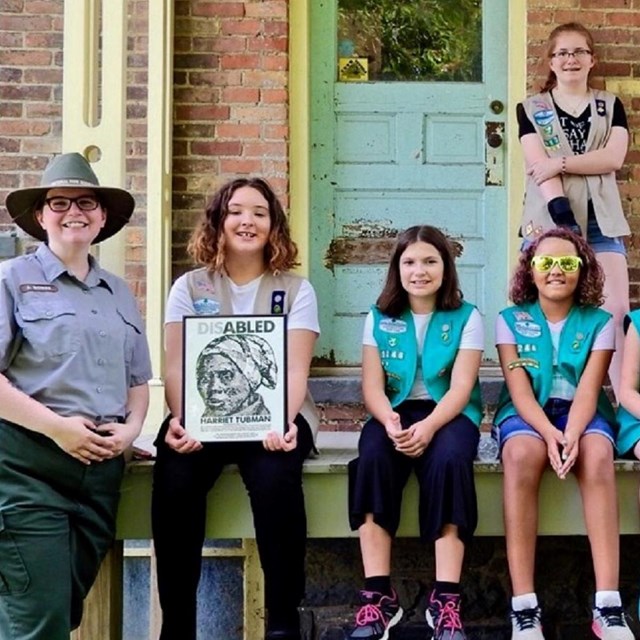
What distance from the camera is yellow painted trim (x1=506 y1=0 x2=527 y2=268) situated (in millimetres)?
4660

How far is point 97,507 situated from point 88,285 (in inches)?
25.6

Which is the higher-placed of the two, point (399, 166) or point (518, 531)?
point (399, 166)

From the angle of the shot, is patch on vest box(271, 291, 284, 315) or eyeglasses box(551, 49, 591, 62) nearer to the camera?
patch on vest box(271, 291, 284, 315)

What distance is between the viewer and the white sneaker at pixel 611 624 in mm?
2566

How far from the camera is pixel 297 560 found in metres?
2.71

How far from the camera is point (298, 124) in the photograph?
465cm

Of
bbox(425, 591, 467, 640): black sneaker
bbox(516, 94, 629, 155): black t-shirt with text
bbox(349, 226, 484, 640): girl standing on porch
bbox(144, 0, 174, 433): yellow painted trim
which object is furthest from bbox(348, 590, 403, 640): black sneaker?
bbox(516, 94, 629, 155): black t-shirt with text

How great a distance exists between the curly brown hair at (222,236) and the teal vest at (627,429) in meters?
1.16

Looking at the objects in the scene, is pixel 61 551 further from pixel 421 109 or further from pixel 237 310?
pixel 421 109

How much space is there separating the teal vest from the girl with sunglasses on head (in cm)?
3

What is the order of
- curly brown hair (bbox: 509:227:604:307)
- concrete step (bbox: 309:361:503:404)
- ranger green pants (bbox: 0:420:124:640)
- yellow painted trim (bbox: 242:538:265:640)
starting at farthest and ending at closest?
concrete step (bbox: 309:361:503:404) → yellow painted trim (bbox: 242:538:265:640) → curly brown hair (bbox: 509:227:604:307) → ranger green pants (bbox: 0:420:124:640)

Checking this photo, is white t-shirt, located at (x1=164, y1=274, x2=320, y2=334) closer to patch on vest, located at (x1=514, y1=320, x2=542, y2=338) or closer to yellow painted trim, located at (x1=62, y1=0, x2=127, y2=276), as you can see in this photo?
yellow painted trim, located at (x1=62, y1=0, x2=127, y2=276)

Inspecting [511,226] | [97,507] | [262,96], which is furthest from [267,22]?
[97,507]

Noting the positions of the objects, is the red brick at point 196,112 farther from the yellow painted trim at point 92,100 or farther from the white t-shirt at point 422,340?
the white t-shirt at point 422,340
